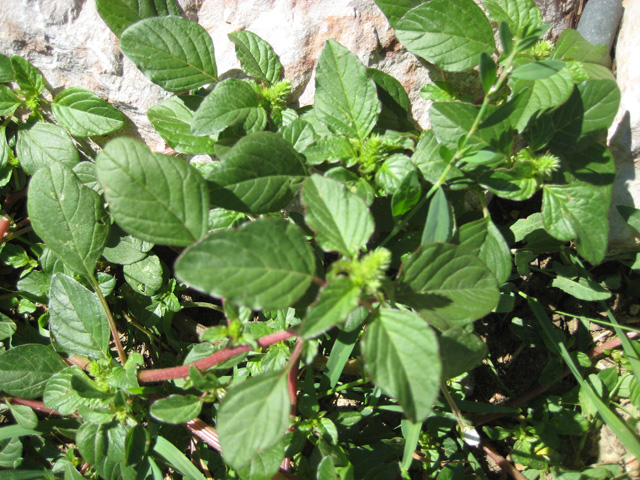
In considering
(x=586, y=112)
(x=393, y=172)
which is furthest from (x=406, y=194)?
(x=586, y=112)

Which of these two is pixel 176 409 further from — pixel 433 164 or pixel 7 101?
pixel 7 101

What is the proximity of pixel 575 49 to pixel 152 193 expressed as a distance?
1.75 m

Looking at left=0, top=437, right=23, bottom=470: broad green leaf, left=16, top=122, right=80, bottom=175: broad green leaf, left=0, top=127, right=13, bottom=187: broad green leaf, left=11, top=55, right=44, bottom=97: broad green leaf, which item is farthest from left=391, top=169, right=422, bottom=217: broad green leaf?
left=0, top=437, right=23, bottom=470: broad green leaf

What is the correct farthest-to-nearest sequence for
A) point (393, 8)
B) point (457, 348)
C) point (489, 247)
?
point (393, 8) < point (489, 247) < point (457, 348)

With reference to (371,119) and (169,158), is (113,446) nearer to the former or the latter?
(169,158)

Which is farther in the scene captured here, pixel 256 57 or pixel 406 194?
pixel 256 57

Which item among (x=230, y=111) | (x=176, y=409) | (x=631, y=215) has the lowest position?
(x=176, y=409)

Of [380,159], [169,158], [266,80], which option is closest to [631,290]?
[380,159]

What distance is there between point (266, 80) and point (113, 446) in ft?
5.01

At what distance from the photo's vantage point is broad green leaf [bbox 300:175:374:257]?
4.66ft

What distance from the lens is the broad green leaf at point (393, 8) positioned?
→ 198cm

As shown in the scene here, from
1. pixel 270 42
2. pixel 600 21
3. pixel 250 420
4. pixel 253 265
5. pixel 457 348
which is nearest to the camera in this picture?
pixel 253 265

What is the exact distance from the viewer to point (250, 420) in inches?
53.7

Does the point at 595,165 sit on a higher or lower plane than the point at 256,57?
lower
